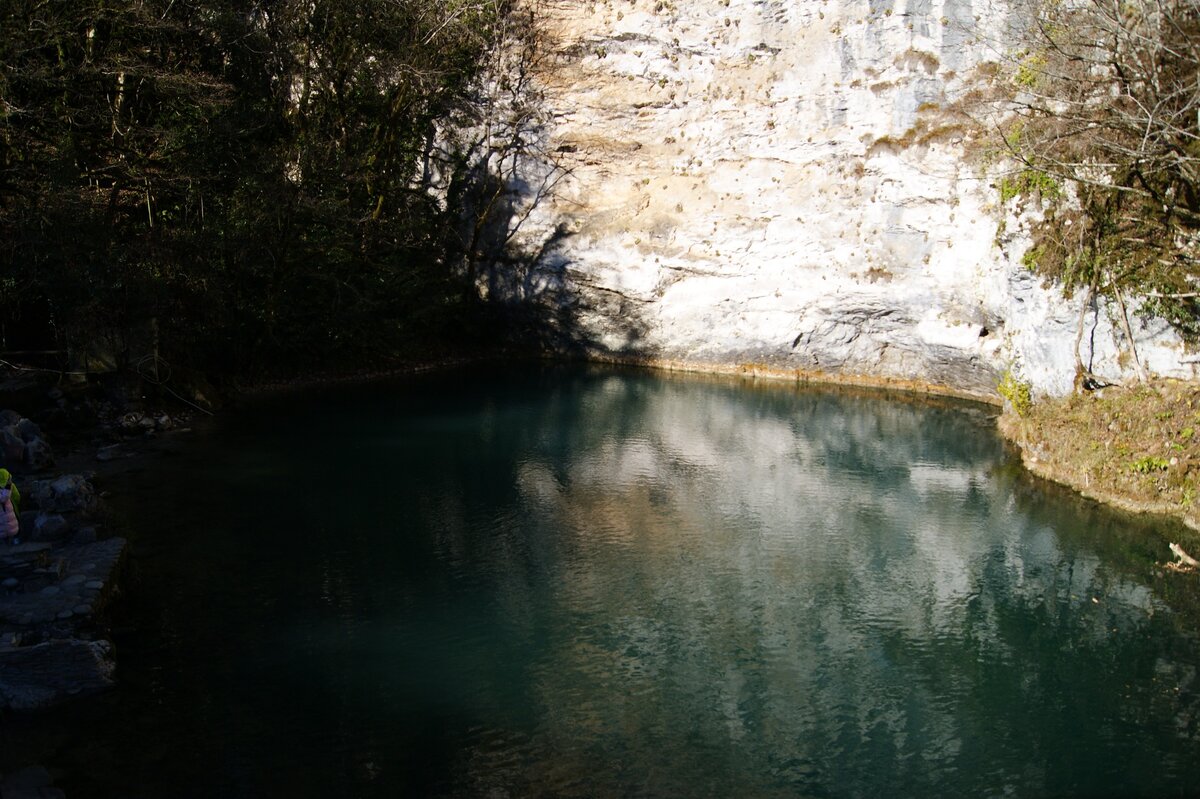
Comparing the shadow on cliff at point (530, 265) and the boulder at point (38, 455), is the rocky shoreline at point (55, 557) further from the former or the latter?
the shadow on cliff at point (530, 265)

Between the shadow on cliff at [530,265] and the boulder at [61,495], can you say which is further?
the shadow on cliff at [530,265]

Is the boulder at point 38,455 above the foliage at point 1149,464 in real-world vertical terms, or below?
below

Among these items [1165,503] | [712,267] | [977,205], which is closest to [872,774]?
[1165,503]

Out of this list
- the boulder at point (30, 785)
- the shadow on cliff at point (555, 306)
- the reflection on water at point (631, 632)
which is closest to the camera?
the boulder at point (30, 785)

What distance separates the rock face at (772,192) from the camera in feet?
74.2

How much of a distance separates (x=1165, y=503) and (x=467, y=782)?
11.6 meters

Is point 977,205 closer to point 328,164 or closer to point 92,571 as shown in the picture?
point 328,164

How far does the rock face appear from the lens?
22.6 m

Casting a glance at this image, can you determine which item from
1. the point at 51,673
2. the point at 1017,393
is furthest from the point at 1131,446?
the point at 51,673

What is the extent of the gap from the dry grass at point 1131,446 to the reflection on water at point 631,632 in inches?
22.8

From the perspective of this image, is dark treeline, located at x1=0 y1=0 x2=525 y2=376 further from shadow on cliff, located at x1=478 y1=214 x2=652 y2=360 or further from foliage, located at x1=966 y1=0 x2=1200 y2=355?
foliage, located at x1=966 y1=0 x2=1200 y2=355

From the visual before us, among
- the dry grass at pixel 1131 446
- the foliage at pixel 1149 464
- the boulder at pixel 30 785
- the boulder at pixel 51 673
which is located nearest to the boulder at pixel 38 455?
the boulder at pixel 51 673

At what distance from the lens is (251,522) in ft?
42.7

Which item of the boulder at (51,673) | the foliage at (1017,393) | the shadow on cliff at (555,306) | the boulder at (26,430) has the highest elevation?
the shadow on cliff at (555,306)
